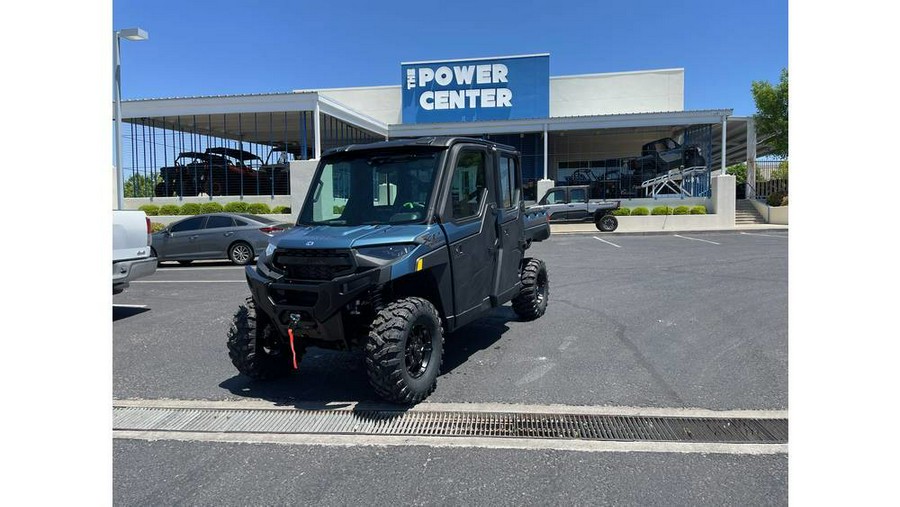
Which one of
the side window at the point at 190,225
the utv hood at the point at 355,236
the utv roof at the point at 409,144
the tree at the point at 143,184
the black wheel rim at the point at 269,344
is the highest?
the tree at the point at 143,184

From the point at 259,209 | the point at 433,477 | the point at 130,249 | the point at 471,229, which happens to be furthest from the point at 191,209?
the point at 433,477

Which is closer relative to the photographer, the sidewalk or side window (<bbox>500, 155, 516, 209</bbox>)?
side window (<bbox>500, 155, 516, 209</bbox>)

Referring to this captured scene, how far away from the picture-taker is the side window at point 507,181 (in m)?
6.11

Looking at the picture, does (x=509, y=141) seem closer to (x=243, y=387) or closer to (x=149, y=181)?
(x=149, y=181)

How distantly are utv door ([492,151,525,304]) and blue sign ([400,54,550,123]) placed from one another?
2613cm

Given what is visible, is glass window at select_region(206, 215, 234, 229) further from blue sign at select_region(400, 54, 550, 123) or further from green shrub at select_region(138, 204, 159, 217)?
blue sign at select_region(400, 54, 550, 123)

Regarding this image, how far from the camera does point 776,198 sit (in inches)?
1123

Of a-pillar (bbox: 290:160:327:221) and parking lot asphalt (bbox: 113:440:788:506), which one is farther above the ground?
a-pillar (bbox: 290:160:327:221)

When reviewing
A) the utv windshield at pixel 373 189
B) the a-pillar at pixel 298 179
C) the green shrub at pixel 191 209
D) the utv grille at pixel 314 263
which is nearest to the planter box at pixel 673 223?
the a-pillar at pixel 298 179

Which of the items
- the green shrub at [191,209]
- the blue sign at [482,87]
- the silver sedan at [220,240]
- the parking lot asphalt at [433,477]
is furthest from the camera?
the blue sign at [482,87]

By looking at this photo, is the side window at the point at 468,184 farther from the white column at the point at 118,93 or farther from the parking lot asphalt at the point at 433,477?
the white column at the point at 118,93

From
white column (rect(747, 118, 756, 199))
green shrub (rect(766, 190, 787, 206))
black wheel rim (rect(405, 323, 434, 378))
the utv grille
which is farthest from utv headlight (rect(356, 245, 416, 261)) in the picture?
white column (rect(747, 118, 756, 199))

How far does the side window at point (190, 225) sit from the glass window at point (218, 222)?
219 mm

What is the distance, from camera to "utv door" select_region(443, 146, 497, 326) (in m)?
5.02
